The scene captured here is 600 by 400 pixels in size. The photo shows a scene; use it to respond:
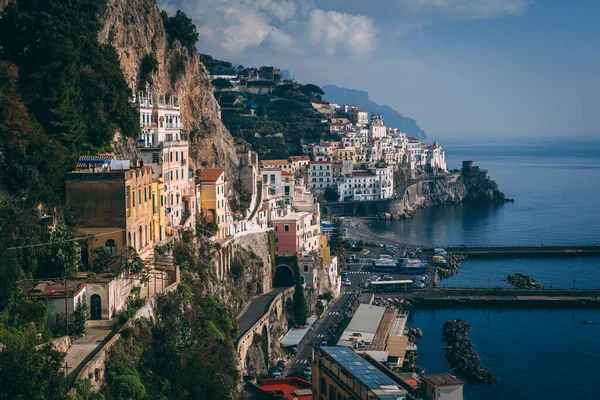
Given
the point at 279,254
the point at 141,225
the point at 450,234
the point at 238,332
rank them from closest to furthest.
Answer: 1. the point at 141,225
2. the point at 238,332
3. the point at 279,254
4. the point at 450,234

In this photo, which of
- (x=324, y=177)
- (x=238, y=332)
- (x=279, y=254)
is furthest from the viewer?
(x=324, y=177)

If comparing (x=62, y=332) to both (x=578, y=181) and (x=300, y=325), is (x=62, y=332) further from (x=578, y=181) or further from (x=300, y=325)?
(x=578, y=181)

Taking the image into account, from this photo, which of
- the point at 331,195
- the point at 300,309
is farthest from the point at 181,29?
the point at 331,195

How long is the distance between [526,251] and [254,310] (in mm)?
50980

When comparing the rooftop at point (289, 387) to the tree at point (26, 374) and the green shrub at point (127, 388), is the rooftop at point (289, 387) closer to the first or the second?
the green shrub at point (127, 388)

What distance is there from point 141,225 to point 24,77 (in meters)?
8.29

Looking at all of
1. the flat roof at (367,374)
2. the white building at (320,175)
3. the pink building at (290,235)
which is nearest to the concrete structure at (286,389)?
the flat roof at (367,374)

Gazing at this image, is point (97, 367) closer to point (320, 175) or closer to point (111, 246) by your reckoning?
point (111, 246)

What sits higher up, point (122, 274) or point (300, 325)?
point (122, 274)

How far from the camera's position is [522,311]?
64625 millimetres

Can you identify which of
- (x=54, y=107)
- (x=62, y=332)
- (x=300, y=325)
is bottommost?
(x=300, y=325)

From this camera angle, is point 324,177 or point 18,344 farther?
point 324,177

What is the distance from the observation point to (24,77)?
35.0m

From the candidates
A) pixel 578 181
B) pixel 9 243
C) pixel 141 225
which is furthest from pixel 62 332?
pixel 578 181
